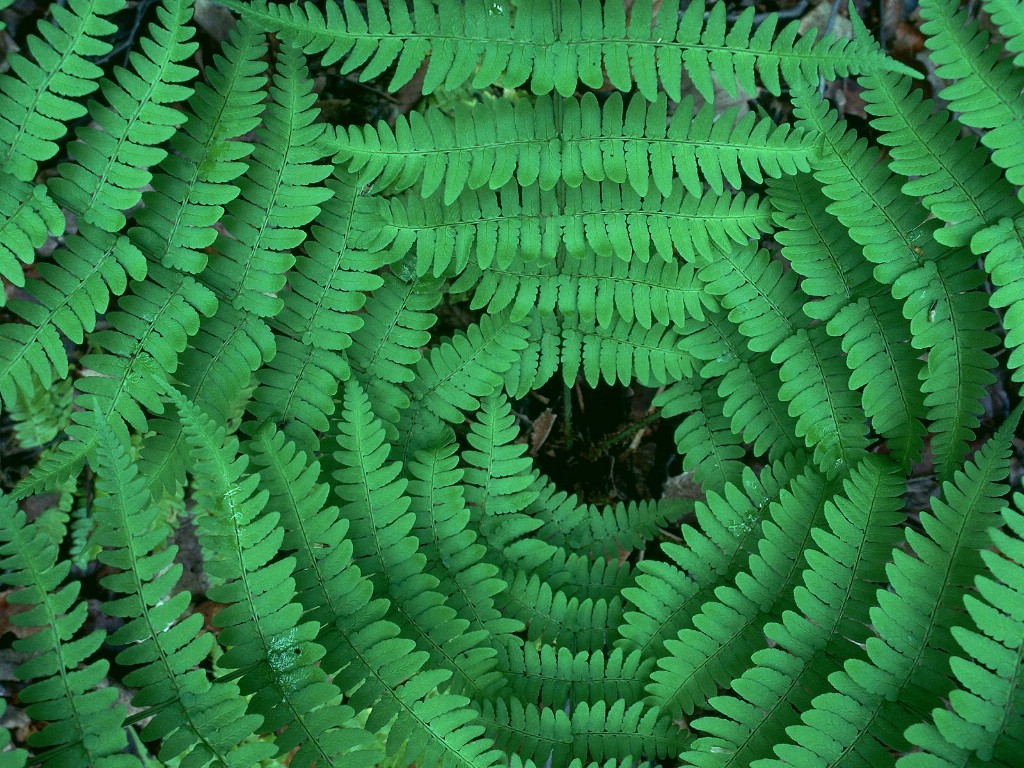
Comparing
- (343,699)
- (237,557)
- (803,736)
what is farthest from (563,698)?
(237,557)

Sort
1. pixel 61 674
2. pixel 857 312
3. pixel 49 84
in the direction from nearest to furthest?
pixel 61 674, pixel 49 84, pixel 857 312

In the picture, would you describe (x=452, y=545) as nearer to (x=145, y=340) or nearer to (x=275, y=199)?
(x=145, y=340)

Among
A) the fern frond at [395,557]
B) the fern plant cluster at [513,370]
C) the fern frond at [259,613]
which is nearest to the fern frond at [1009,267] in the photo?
the fern plant cluster at [513,370]

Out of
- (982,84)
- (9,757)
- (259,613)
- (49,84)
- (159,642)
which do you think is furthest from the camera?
(982,84)

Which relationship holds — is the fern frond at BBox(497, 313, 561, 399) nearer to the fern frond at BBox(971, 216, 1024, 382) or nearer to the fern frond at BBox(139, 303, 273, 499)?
the fern frond at BBox(139, 303, 273, 499)

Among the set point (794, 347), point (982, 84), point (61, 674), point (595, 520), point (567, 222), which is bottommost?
point (61, 674)

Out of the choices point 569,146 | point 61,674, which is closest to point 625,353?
point 569,146

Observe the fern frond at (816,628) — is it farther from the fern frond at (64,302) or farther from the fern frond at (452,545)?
the fern frond at (64,302)
